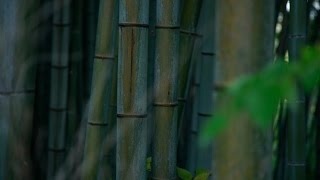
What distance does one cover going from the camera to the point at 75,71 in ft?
7.45

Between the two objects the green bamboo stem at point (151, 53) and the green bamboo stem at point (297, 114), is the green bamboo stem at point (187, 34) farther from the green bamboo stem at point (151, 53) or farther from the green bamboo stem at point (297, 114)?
the green bamboo stem at point (297, 114)

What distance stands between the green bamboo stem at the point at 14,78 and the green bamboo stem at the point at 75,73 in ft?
1.51

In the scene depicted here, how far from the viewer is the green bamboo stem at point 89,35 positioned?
2230 millimetres

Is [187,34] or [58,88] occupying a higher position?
[187,34]

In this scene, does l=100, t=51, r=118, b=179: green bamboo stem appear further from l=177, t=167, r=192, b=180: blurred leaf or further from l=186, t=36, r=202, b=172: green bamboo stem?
l=186, t=36, r=202, b=172: green bamboo stem

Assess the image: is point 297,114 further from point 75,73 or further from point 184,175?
point 75,73

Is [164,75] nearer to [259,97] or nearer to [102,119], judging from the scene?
[102,119]

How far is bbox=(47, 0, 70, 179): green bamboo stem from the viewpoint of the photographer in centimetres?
215

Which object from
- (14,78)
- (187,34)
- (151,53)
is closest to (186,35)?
(187,34)

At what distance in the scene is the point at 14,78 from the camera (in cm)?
164

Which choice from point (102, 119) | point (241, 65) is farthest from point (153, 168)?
point (241, 65)

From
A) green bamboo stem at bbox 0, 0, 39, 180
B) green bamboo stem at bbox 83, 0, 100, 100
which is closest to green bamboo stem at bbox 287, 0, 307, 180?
green bamboo stem at bbox 0, 0, 39, 180

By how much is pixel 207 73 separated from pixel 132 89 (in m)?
0.55

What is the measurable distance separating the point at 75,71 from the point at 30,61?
0.50 metres
